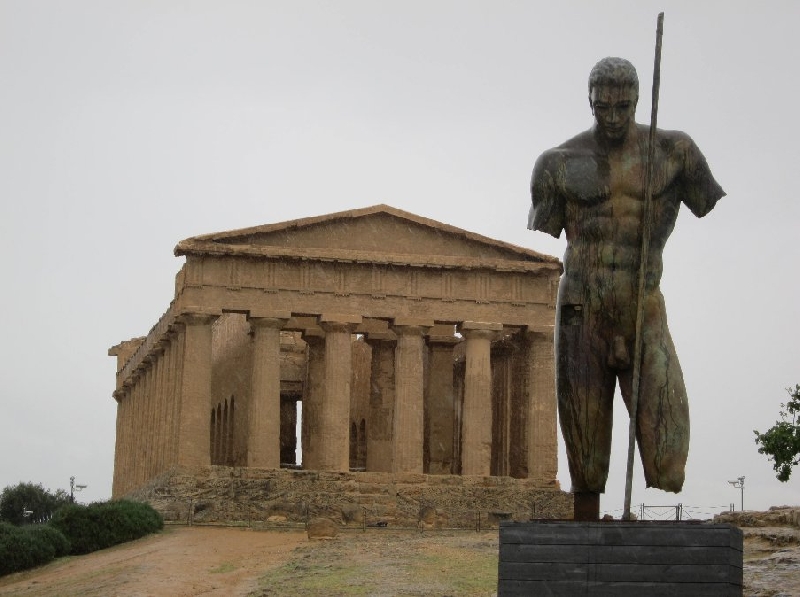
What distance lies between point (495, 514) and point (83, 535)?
10864 mm

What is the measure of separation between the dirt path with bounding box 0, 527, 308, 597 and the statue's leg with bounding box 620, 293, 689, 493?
19.5 m

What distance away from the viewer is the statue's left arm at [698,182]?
40.8 ft

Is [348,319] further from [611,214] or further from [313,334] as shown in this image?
[611,214]

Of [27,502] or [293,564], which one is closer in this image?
[293,564]

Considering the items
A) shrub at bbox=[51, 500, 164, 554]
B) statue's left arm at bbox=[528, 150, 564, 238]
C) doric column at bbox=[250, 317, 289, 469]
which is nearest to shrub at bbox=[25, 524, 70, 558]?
shrub at bbox=[51, 500, 164, 554]

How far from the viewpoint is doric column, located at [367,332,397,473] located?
5478cm

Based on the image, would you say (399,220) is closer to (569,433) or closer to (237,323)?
(237,323)

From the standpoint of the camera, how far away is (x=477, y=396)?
170 feet

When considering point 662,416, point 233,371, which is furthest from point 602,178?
point 233,371

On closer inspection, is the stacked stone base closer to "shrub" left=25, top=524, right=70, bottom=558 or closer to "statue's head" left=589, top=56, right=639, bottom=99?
"shrub" left=25, top=524, right=70, bottom=558

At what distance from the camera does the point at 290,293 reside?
1999 inches

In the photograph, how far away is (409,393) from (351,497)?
395 centimetres

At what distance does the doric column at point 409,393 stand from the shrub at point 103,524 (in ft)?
29.2

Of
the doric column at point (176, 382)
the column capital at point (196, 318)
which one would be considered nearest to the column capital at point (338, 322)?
the column capital at point (196, 318)
